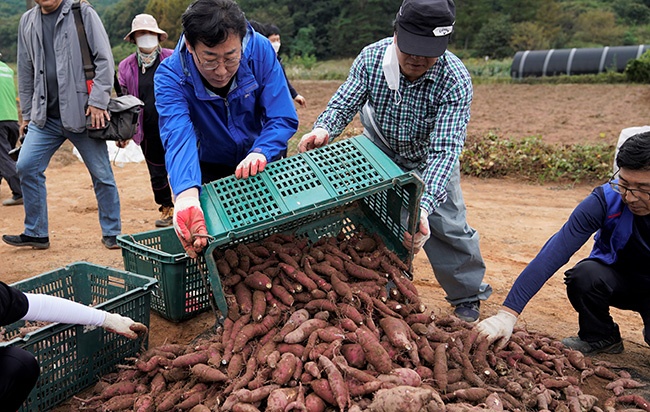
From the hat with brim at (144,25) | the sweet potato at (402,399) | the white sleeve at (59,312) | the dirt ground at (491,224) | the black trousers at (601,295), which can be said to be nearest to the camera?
the sweet potato at (402,399)

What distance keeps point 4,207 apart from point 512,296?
6211 millimetres

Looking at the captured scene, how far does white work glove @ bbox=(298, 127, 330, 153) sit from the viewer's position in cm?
332

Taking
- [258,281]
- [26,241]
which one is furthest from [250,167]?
[26,241]

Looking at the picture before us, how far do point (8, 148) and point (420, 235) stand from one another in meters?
5.50

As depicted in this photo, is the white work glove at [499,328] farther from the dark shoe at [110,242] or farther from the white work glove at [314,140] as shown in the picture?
the dark shoe at [110,242]

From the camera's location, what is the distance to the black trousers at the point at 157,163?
5.45 metres

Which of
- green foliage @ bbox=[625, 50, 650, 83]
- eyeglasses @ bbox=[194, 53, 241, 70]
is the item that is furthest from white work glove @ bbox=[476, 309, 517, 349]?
green foliage @ bbox=[625, 50, 650, 83]

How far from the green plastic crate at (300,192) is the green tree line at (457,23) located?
131 feet

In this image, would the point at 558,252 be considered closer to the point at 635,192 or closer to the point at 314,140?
the point at 635,192

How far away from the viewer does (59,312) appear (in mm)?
2545

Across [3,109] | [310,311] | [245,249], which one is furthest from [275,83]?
[3,109]

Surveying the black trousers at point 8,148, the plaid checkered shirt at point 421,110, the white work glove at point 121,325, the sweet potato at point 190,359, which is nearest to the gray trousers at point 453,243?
the plaid checkered shirt at point 421,110

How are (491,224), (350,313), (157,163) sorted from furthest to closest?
(491,224) → (157,163) → (350,313)

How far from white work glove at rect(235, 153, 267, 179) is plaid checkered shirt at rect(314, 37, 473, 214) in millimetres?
670
